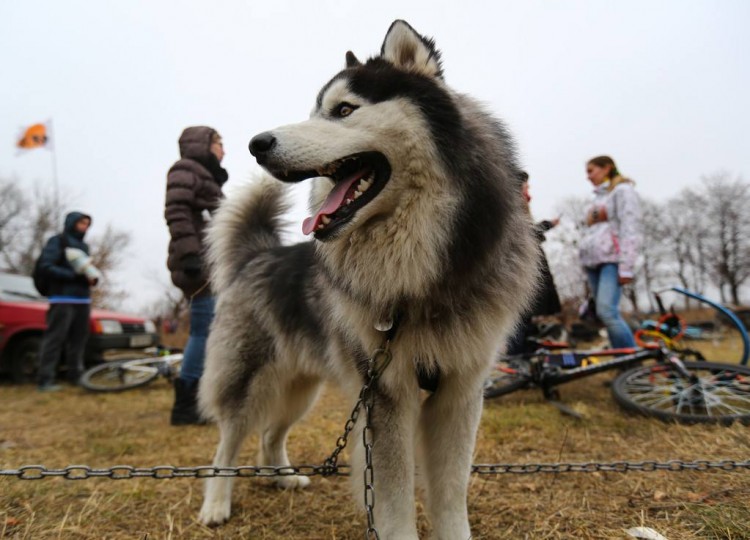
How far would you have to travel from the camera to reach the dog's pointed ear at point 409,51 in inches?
81.0

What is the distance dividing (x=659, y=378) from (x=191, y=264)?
4101 millimetres

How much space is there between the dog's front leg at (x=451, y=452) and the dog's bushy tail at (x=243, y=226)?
1698mm

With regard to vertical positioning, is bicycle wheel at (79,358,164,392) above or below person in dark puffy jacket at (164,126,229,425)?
below

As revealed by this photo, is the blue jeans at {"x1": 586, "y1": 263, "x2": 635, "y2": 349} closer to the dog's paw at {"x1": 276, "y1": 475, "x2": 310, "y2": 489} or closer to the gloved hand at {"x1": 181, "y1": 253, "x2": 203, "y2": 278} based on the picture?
the dog's paw at {"x1": 276, "y1": 475, "x2": 310, "y2": 489}

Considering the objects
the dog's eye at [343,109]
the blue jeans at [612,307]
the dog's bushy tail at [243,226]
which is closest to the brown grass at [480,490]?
the blue jeans at [612,307]

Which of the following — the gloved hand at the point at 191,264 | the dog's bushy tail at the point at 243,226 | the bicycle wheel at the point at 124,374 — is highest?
the dog's bushy tail at the point at 243,226

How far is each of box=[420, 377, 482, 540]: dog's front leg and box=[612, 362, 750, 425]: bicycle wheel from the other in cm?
226

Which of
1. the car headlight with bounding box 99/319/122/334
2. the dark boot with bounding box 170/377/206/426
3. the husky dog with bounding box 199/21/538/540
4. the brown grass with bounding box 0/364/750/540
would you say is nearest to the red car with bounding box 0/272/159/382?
the car headlight with bounding box 99/319/122/334

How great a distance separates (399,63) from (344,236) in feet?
3.18

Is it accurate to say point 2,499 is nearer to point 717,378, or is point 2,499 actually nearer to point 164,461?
point 164,461

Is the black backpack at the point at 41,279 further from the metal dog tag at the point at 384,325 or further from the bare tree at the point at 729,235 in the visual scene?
the bare tree at the point at 729,235

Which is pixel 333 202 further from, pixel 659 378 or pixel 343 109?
pixel 659 378

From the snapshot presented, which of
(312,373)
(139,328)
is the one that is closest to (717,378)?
(312,373)

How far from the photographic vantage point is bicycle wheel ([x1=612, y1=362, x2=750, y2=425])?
10.5 feet
